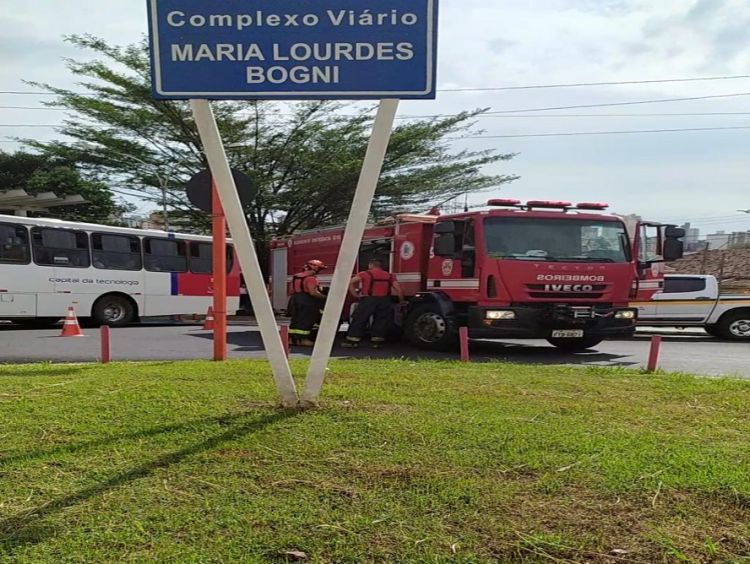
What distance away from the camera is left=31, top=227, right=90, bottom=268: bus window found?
15102mm

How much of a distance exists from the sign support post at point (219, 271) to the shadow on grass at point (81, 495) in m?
3.64

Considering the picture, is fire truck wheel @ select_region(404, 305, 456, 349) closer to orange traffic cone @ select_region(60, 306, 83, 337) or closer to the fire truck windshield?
the fire truck windshield

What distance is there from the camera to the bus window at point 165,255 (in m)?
17.1

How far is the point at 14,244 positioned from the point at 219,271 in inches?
350

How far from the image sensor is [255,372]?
7.06 metres

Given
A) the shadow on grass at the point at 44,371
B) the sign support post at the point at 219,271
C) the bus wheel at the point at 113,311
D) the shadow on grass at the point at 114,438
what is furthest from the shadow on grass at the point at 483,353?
the shadow on grass at the point at 114,438

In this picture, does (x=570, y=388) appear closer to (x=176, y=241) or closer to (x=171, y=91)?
(x=171, y=91)

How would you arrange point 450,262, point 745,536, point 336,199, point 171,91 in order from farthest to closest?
point 336,199 → point 450,262 → point 171,91 → point 745,536

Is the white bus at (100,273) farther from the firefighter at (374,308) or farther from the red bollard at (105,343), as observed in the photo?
the red bollard at (105,343)

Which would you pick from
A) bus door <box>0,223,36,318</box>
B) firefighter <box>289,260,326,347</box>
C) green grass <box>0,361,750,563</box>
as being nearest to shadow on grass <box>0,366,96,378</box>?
green grass <box>0,361,750,563</box>

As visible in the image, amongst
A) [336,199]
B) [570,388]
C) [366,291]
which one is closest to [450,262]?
[366,291]

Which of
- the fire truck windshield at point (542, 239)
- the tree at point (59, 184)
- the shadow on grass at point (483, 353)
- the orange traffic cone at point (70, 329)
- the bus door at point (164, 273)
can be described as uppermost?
the tree at point (59, 184)

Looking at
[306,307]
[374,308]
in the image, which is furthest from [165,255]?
[374,308]

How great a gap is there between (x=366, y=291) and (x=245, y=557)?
9.58 meters
